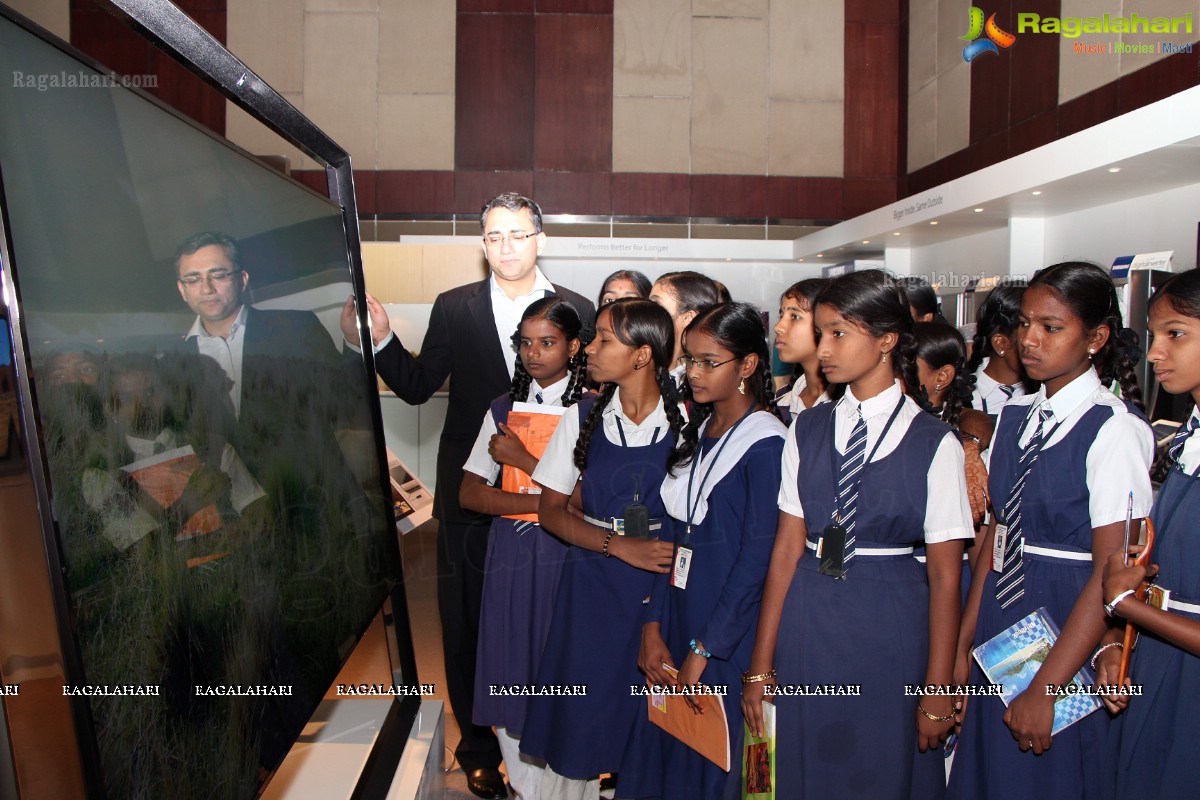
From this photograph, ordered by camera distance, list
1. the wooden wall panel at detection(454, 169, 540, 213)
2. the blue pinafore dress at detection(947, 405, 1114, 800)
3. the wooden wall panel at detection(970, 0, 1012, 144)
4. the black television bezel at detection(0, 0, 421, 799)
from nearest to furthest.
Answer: the black television bezel at detection(0, 0, 421, 799) < the blue pinafore dress at detection(947, 405, 1114, 800) < the wooden wall panel at detection(970, 0, 1012, 144) < the wooden wall panel at detection(454, 169, 540, 213)

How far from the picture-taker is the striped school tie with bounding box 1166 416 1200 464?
5.46ft

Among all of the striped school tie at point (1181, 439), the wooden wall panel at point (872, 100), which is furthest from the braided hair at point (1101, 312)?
the wooden wall panel at point (872, 100)

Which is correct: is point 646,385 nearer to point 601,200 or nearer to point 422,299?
point 422,299

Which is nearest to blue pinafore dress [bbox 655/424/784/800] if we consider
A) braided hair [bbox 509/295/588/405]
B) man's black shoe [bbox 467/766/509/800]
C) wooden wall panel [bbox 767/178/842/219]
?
braided hair [bbox 509/295/588/405]

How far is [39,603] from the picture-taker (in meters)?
0.57

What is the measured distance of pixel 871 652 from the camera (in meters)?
1.76

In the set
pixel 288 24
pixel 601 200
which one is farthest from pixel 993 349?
pixel 288 24

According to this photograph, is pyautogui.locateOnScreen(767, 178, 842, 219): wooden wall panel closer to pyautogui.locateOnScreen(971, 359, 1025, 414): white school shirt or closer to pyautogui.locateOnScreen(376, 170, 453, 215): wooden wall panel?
pyautogui.locateOnScreen(376, 170, 453, 215): wooden wall panel

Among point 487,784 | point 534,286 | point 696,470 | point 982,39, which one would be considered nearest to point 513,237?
point 534,286

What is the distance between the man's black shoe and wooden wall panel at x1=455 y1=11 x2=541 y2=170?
6380 mm

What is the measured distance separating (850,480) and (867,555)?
0.50 ft

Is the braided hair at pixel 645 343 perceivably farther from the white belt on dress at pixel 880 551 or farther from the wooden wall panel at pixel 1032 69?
the wooden wall panel at pixel 1032 69

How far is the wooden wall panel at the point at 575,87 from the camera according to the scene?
324 inches

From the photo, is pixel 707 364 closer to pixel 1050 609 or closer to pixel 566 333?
pixel 566 333
